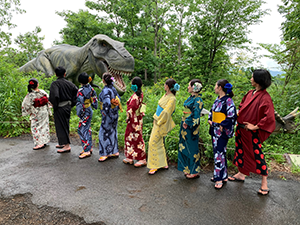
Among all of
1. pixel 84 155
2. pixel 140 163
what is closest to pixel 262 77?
pixel 140 163

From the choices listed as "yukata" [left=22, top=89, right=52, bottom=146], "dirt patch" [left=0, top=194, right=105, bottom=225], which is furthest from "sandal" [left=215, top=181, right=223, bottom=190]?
"yukata" [left=22, top=89, right=52, bottom=146]

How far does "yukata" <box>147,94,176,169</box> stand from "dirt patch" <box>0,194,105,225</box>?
1.38m

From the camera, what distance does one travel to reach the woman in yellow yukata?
10.4 ft

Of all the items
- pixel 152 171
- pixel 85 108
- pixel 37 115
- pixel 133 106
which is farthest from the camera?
pixel 37 115

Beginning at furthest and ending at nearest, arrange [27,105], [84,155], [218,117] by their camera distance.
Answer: [27,105] → [84,155] → [218,117]

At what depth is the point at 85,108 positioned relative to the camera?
385 cm

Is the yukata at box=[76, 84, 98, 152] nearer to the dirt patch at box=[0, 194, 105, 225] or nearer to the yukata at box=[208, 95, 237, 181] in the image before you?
the dirt patch at box=[0, 194, 105, 225]

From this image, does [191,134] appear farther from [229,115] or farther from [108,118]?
[108,118]

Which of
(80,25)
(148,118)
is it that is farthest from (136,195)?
(80,25)

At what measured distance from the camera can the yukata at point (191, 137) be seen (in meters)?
3.02

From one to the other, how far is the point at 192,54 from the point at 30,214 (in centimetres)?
865

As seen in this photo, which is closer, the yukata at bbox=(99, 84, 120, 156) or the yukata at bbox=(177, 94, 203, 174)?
the yukata at bbox=(177, 94, 203, 174)

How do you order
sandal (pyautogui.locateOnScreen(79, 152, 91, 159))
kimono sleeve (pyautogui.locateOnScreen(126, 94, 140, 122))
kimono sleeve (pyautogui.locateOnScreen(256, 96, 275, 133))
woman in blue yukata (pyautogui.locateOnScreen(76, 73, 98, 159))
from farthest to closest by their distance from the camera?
sandal (pyautogui.locateOnScreen(79, 152, 91, 159))
woman in blue yukata (pyautogui.locateOnScreen(76, 73, 98, 159))
kimono sleeve (pyautogui.locateOnScreen(126, 94, 140, 122))
kimono sleeve (pyautogui.locateOnScreen(256, 96, 275, 133))

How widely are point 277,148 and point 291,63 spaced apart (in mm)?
3076
